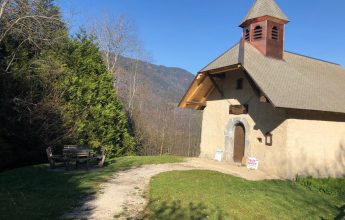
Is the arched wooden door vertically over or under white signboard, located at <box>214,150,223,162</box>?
over

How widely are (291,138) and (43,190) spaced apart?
32.1 ft

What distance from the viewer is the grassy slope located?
699cm

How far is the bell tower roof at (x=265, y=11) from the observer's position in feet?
58.7

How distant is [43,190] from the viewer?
8.95 m

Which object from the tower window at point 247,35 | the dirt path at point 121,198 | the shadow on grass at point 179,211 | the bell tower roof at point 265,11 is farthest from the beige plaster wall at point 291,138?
the shadow on grass at point 179,211

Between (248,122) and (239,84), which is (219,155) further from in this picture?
(239,84)

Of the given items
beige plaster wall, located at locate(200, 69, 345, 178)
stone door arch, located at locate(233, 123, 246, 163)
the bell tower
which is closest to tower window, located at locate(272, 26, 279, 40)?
the bell tower

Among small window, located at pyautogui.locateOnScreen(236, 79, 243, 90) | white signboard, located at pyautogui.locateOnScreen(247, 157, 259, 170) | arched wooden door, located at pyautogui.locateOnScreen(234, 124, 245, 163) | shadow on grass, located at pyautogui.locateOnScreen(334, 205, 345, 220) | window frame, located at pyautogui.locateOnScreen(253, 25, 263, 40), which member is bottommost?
shadow on grass, located at pyautogui.locateOnScreen(334, 205, 345, 220)

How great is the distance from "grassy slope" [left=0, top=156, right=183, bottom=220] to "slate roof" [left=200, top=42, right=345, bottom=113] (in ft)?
23.2

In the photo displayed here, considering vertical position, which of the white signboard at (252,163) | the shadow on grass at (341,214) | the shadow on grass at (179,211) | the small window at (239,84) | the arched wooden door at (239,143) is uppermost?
the small window at (239,84)

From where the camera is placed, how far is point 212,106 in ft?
61.6

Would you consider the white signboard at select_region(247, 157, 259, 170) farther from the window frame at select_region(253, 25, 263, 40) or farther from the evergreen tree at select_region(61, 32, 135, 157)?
the evergreen tree at select_region(61, 32, 135, 157)

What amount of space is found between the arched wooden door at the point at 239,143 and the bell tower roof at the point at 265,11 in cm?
622

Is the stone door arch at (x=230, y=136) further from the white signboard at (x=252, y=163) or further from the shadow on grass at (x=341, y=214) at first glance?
the shadow on grass at (x=341, y=214)
